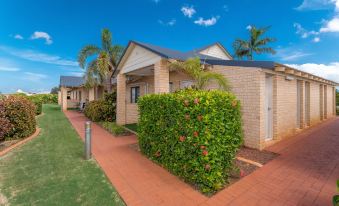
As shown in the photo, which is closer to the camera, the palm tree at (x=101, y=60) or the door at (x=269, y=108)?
the door at (x=269, y=108)

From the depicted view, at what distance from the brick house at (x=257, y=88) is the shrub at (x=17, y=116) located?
4.74 meters

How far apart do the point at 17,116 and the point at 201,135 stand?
26.4ft

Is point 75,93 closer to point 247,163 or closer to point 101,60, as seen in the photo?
point 101,60

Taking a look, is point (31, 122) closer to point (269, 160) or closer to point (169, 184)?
point (169, 184)

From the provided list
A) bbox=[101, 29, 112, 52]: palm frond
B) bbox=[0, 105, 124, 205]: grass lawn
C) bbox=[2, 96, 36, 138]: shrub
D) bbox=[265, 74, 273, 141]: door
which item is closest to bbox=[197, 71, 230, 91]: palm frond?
bbox=[265, 74, 273, 141]: door

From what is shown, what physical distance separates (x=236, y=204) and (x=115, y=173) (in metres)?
2.80

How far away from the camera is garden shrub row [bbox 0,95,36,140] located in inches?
274

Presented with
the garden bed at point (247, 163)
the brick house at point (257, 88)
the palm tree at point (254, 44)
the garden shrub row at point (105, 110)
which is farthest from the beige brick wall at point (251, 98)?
the palm tree at point (254, 44)

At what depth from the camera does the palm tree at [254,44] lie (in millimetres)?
26422

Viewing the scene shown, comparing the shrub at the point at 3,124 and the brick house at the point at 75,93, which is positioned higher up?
the brick house at the point at 75,93

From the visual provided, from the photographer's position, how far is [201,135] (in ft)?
11.3

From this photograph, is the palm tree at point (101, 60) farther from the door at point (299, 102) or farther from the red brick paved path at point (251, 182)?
the door at point (299, 102)

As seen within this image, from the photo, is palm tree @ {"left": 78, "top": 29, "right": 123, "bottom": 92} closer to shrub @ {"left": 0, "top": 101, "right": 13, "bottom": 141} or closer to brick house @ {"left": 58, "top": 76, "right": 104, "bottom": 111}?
brick house @ {"left": 58, "top": 76, "right": 104, "bottom": 111}

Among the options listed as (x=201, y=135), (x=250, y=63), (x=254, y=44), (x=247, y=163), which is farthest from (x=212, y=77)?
(x=254, y=44)
